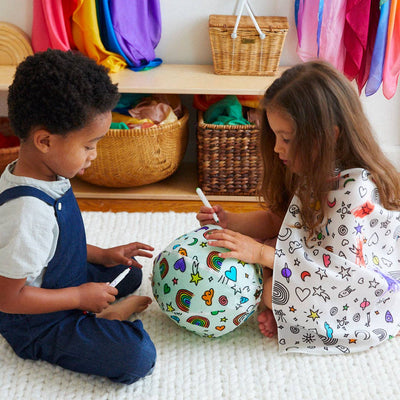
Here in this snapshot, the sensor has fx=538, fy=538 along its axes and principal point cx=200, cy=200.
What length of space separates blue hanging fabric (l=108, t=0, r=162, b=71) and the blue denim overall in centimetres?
100

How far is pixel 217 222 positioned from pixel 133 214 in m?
0.56

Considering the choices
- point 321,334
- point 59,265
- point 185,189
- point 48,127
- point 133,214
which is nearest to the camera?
point 48,127

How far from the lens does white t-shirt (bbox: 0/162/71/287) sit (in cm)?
100

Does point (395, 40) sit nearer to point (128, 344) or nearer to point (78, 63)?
point (78, 63)

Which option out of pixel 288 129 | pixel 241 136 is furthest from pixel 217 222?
pixel 241 136

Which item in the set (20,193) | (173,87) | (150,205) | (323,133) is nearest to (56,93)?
(20,193)

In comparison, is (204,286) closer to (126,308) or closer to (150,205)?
(126,308)

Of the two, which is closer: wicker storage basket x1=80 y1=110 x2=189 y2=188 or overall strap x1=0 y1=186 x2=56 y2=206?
overall strap x1=0 y1=186 x2=56 y2=206

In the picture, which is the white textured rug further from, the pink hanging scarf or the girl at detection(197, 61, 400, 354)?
the pink hanging scarf

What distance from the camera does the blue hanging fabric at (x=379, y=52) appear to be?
184 cm

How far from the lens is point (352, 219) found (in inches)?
46.4

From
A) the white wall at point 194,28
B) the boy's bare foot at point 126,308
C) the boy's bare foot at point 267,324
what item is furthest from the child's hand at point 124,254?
the white wall at point 194,28

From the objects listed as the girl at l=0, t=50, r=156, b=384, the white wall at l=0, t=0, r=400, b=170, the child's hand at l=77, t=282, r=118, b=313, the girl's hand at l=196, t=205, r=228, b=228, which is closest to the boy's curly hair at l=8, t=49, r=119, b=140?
the girl at l=0, t=50, r=156, b=384

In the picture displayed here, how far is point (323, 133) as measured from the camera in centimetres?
115
